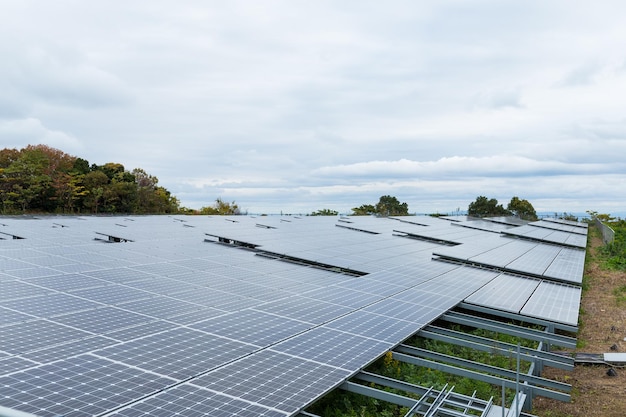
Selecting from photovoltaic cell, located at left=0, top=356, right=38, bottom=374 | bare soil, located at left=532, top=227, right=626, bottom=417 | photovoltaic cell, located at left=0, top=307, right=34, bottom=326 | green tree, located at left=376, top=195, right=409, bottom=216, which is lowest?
bare soil, located at left=532, top=227, right=626, bottom=417

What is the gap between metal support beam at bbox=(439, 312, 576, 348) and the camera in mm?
14023

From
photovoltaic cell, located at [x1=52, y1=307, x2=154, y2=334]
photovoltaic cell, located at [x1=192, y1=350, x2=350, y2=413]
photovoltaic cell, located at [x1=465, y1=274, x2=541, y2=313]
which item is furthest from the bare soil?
photovoltaic cell, located at [x1=52, y1=307, x2=154, y2=334]

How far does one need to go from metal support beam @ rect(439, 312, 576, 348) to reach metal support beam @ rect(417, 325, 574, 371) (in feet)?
1.75

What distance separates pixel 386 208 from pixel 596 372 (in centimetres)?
9034

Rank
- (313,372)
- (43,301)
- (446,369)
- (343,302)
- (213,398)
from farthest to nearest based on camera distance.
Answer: (343,302), (43,301), (446,369), (313,372), (213,398)

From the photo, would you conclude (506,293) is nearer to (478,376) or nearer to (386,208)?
(478,376)

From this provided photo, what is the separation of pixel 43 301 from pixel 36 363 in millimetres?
4487

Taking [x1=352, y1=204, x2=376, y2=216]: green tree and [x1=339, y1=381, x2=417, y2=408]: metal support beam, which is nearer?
[x1=339, y1=381, x2=417, y2=408]: metal support beam

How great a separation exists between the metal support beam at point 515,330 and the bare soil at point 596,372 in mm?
1069

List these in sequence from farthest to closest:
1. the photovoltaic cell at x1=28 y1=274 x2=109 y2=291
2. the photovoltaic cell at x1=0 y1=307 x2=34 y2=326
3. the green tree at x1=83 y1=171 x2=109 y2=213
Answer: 1. the green tree at x1=83 y1=171 x2=109 y2=213
2. the photovoltaic cell at x1=28 y1=274 x2=109 y2=291
3. the photovoltaic cell at x1=0 y1=307 x2=34 y2=326

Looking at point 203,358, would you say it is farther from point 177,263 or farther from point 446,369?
point 177,263

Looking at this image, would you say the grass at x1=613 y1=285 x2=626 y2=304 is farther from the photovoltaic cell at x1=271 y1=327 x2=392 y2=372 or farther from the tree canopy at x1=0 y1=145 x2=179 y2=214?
the tree canopy at x1=0 y1=145 x2=179 y2=214

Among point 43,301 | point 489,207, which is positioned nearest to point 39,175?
point 43,301

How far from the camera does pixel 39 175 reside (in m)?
72.2
